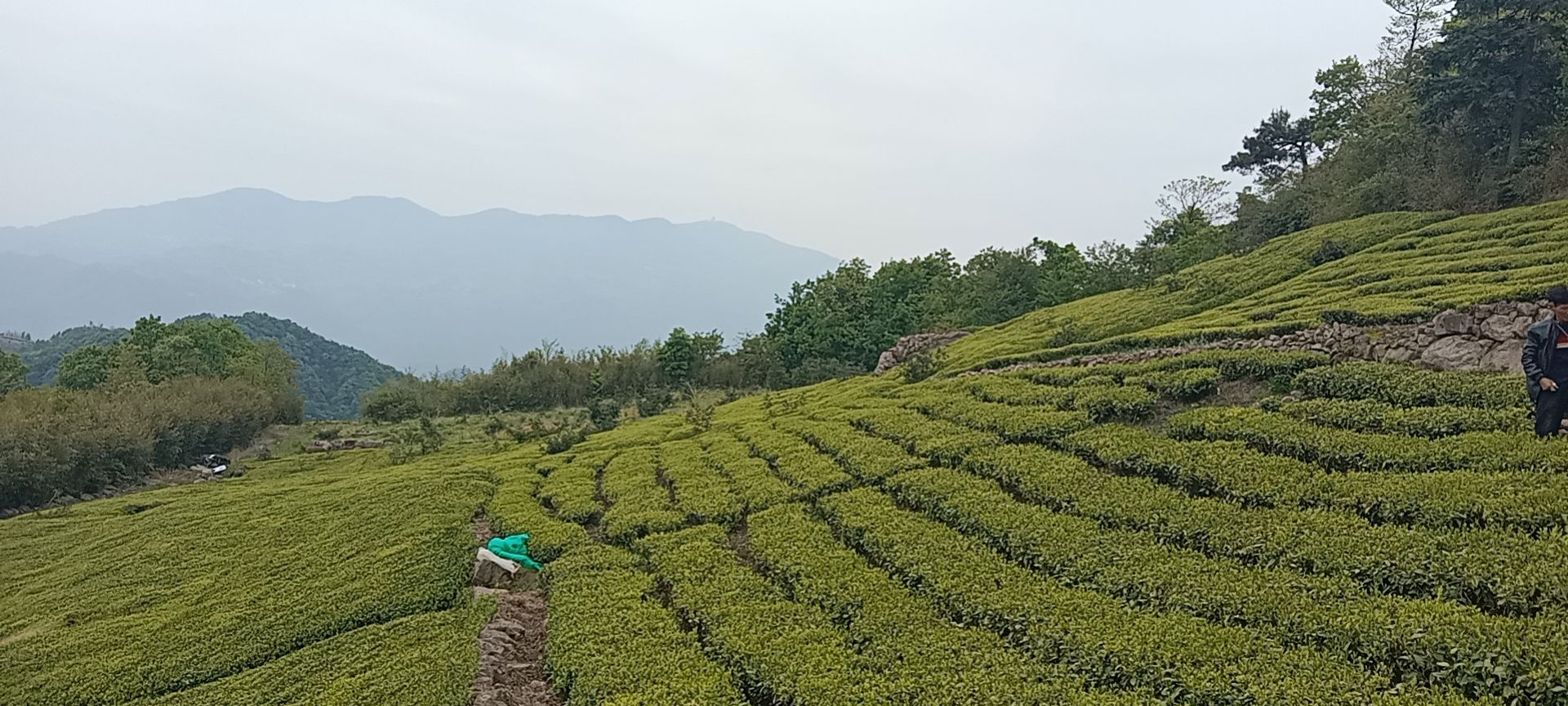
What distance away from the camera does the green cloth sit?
1387 centimetres

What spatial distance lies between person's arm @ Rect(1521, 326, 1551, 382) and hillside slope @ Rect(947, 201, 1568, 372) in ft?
19.5

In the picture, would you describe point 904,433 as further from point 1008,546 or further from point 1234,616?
point 1234,616

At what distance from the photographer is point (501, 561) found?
44.2 feet

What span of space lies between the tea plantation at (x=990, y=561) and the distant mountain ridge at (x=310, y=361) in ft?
238

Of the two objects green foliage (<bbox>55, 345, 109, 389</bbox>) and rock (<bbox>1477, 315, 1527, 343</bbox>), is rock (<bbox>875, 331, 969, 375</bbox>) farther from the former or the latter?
green foliage (<bbox>55, 345, 109, 389</bbox>)

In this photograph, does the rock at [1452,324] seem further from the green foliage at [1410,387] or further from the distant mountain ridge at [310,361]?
the distant mountain ridge at [310,361]

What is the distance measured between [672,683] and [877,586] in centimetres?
296

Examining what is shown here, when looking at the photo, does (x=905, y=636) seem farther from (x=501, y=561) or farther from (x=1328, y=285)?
(x=1328, y=285)

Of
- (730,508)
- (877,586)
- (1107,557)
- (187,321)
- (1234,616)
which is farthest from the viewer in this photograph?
A: (187,321)

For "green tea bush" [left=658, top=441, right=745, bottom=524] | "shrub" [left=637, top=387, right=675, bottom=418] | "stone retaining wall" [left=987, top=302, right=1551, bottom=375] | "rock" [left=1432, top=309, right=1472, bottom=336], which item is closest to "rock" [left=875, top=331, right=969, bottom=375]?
"shrub" [left=637, top=387, right=675, bottom=418]

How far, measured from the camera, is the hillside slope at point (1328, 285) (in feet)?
51.8

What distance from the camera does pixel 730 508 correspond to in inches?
578

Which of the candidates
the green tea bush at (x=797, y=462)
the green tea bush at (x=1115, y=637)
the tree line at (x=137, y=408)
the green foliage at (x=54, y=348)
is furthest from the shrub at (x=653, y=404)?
the green foliage at (x=54, y=348)

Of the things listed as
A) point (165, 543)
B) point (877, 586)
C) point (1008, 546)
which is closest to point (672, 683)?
point (877, 586)
